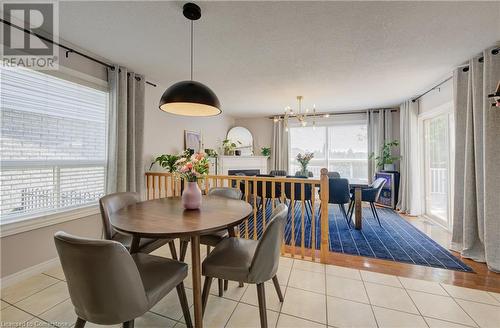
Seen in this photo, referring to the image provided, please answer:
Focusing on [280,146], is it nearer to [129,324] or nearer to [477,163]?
[477,163]

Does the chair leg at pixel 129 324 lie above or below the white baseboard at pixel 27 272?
above

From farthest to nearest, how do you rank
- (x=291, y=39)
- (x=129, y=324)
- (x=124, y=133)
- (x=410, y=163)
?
(x=410, y=163) < (x=124, y=133) < (x=291, y=39) < (x=129, y=324)

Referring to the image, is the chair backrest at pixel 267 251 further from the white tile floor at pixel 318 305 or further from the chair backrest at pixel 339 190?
the chair backrest at pixel 339 190

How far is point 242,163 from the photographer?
5590 millimetres

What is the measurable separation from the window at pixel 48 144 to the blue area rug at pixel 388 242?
2.24m

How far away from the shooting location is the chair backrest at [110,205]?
5.96ft

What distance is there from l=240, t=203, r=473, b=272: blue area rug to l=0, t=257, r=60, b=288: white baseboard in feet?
7.37

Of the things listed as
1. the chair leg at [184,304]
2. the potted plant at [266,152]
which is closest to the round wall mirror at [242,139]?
the potted plant at [266,152]

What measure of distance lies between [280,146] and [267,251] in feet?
15.7

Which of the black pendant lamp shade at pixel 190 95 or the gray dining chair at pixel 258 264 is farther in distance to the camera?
the black pendant lamp shade at pixel 190 95

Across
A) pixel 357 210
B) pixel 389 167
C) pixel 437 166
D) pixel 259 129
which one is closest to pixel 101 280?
pixel 357 210

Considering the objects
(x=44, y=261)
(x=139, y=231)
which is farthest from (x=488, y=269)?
(x=44, y=261)

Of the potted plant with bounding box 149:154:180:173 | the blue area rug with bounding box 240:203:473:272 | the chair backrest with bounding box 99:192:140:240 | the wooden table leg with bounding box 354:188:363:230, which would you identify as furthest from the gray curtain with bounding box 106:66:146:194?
the wooden table leg with bounding box 354:188:363:230

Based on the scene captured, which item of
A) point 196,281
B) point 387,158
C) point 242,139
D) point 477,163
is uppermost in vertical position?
point 242,139
